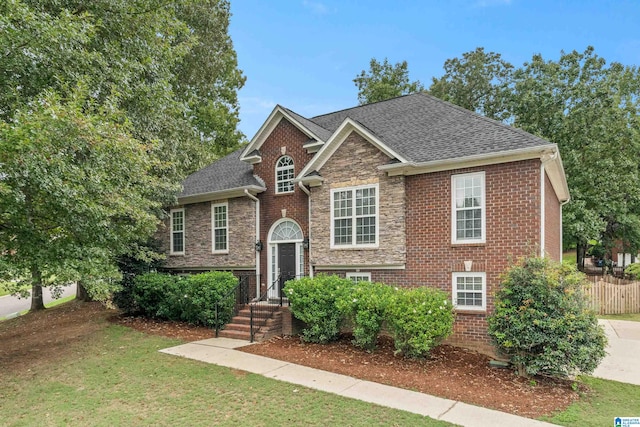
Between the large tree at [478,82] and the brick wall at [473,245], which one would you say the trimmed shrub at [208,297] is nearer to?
the brick wall at [473,245]

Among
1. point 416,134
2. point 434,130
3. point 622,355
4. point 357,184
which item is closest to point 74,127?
point 357,184

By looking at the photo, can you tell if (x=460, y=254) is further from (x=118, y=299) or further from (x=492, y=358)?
(x=118, y=299)

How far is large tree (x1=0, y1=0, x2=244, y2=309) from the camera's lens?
696 cm

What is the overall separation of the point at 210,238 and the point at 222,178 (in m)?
2.53

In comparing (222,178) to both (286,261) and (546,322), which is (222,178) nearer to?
(286,261)

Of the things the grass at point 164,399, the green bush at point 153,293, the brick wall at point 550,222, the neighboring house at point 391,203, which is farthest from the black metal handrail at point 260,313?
the brick wall at point 550,222

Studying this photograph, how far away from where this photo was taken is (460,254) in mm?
10094

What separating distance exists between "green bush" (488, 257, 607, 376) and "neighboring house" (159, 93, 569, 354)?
87 cm

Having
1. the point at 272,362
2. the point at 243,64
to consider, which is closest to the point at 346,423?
the point at 272,362

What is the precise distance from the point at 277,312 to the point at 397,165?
5.69 meters

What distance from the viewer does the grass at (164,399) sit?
5.70 m

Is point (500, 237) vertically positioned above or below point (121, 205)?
below

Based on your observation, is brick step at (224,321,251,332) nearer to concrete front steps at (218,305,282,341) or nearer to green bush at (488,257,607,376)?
concrete front steps at (218,305,282,341)

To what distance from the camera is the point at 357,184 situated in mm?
11477
